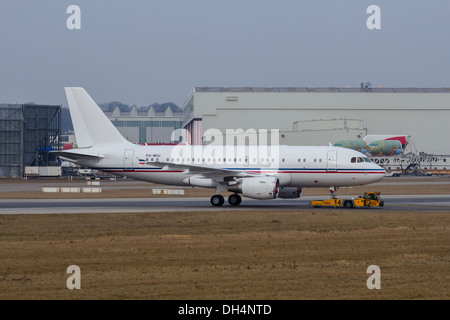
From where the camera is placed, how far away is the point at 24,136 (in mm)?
115000

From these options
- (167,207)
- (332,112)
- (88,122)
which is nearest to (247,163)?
(167,207)

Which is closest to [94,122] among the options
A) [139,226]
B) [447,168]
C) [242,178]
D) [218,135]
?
[242,178]

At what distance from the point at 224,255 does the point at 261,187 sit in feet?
62.6

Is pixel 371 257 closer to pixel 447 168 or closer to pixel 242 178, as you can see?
pixel 242 178

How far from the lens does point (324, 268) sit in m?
19.6

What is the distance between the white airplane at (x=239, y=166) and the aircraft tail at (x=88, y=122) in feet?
1.51

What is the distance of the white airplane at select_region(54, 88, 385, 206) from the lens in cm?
4281

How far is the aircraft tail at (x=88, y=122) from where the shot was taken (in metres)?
47.7

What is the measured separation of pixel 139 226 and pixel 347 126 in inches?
3656

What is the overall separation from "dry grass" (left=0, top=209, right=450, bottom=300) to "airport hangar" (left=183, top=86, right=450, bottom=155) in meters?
84.8

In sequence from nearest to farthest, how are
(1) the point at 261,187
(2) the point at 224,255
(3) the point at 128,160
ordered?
(2) the point at 224,255 → (1) the point at 261,187 → (3) the point at 128,160

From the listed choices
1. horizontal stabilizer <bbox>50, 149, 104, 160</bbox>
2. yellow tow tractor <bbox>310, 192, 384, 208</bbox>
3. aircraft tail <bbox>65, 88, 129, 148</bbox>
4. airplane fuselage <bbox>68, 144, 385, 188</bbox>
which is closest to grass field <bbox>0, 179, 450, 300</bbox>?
yellow tow tractor <bbox>310, 192, 384, 208</bbox>

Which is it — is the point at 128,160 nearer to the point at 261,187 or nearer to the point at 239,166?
the point at 239,166

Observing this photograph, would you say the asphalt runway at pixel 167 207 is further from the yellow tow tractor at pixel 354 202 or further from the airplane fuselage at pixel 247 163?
the airplane fuselage at pixel 247 163
